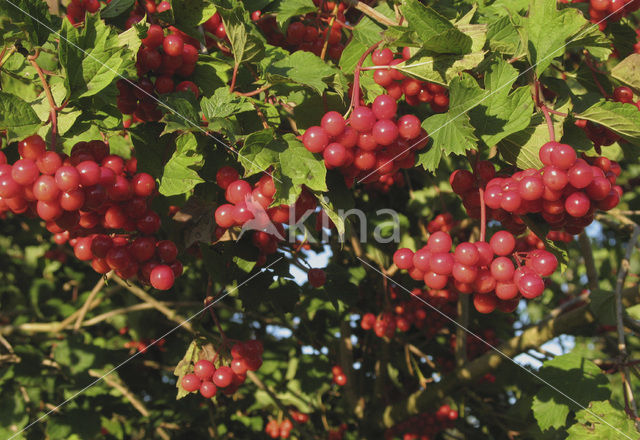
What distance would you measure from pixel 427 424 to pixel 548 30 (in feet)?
9.21

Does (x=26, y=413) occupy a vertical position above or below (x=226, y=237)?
below

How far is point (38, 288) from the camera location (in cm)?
389

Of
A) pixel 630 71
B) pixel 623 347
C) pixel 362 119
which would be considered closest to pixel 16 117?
pixel 362 119

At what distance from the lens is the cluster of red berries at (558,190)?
4.28 ft

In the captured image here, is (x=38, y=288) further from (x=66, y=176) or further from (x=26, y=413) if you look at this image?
(x=66, y=176)

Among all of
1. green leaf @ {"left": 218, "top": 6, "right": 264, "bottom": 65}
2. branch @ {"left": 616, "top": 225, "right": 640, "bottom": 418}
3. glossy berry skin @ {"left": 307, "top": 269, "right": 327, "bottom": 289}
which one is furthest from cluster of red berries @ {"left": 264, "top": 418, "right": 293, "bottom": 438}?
green leaf @ {"left": 218, "top": 6, "right": 264, "bottom": 65}

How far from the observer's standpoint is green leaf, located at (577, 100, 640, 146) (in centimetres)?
148

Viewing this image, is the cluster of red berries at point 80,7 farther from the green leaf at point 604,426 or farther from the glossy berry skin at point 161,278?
the green leaf at point 604,426

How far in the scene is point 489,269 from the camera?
1.49 metres

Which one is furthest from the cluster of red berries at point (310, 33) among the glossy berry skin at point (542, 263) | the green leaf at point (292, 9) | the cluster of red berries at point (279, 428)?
the cluster of red berries at point (279, 428)

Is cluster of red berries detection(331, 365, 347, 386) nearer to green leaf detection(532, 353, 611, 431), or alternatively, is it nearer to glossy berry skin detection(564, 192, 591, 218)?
green leaf detection(532, 353, 611, 431)

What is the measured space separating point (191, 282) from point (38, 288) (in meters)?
1.34

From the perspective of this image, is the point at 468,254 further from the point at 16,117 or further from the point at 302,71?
the point at 16,117

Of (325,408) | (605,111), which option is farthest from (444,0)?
(325,408)
